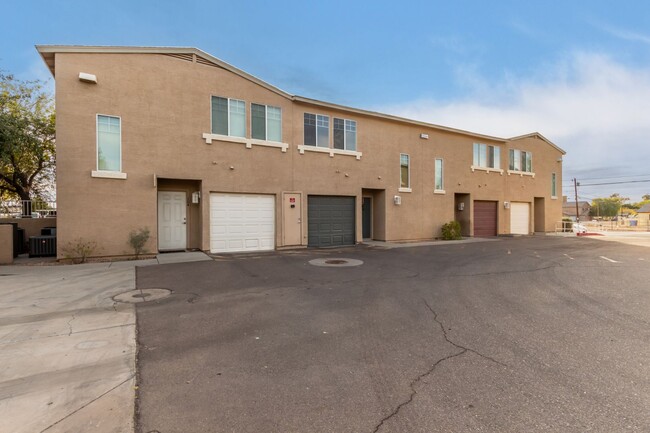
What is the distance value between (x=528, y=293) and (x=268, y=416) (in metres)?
5.84

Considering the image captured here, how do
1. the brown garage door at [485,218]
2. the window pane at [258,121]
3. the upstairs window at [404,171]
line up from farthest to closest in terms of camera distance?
the brown garage door at [485,218]
the upstairs window at [404,171]
the window pane at [258,121]

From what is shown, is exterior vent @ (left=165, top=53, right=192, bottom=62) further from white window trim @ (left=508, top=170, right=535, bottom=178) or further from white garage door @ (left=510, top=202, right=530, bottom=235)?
white garage door @ (left=510, top=202, right=530, bottom=235)

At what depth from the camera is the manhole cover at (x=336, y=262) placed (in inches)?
378

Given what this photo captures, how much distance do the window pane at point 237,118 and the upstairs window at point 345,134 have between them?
4172 millimetres

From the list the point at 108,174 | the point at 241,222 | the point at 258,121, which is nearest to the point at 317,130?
the point at 258,121

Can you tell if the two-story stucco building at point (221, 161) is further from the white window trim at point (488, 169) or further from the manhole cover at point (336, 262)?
the manhole cover at point (336, 262)

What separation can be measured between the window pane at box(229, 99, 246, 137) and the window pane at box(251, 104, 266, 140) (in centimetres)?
34

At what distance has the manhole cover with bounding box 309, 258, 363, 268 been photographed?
960cm

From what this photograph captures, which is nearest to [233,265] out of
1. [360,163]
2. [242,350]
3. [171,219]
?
[171,219]

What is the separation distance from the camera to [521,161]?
22188mm

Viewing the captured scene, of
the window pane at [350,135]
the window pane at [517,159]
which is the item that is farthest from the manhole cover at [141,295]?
the window pane at [517,159]

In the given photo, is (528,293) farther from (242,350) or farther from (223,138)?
(223,138)

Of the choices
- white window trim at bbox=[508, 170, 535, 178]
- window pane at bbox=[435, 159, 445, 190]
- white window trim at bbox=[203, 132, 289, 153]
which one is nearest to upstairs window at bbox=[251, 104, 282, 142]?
white window trim at bbox=[203, 132, 289, 153]

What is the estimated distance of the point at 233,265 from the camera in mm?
9469
